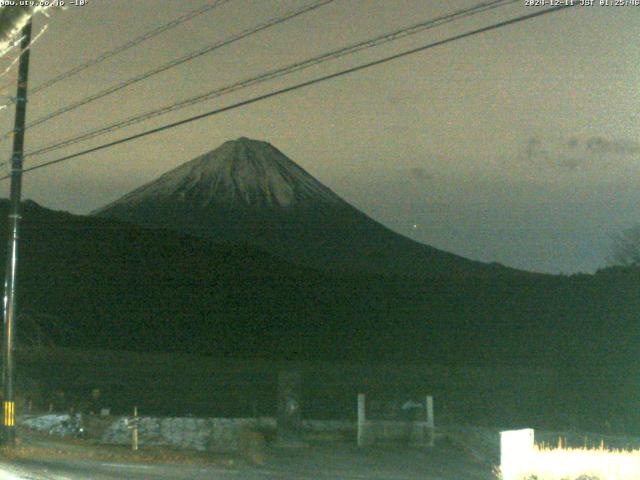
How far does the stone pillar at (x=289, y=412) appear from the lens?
71.6 feet

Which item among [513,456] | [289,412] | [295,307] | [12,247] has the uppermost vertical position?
[295,307]

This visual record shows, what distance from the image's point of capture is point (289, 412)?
22.0 m

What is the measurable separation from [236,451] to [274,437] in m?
3.60

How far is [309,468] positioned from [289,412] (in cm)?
411

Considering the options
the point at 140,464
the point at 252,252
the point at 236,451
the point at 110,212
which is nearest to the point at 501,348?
the point at 252,252

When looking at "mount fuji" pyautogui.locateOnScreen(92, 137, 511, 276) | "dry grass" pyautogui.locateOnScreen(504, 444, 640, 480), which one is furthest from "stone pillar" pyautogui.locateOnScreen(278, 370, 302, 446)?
"mount fuji" pyautogui.locateOnScreen(92, 137, 511, 276)

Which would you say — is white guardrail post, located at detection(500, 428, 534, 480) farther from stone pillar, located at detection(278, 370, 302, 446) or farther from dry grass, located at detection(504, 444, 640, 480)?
stone pillar, located at detection(278, 370, 302, 446)

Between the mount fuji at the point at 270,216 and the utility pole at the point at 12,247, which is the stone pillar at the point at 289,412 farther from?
the mount fuji at the point at 270,216

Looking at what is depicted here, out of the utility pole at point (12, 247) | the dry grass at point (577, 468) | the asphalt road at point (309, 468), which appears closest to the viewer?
the dry grass at point (577, 468)

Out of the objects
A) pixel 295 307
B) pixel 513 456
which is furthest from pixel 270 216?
pixel 513 456

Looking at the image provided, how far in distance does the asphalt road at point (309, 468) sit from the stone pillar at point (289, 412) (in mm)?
517

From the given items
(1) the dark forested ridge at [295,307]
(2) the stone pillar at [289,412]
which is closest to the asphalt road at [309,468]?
(2) the stone pillar at [289,412]

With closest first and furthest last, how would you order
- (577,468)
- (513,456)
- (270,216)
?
(577,468) < (513,456) < (270,216)

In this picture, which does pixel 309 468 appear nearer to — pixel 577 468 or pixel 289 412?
pixel 289 412
